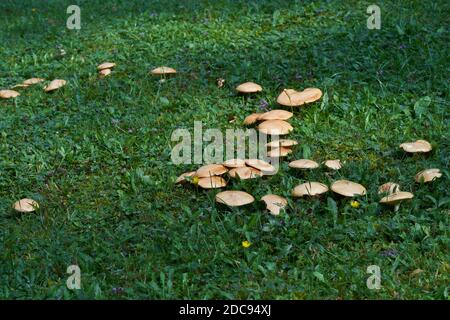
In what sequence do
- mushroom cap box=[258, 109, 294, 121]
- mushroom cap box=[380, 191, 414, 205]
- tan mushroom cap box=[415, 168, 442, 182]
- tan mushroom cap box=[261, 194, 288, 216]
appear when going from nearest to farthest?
mushroom cap box=[380, 191, 414, 205] < tan mushroom cap box=[261, 194, 288, 216] < tan mushroom cap box=[415, 168, 442, 182] < mushroom cap box=[258, 109, 294, 121]

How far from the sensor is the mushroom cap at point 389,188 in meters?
4.91

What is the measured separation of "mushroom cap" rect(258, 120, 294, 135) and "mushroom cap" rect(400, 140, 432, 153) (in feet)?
2.80

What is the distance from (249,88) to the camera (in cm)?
635

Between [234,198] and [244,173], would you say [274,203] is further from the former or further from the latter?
[244,173]

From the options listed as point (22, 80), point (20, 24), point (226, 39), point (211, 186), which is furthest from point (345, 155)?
point (20, 24)

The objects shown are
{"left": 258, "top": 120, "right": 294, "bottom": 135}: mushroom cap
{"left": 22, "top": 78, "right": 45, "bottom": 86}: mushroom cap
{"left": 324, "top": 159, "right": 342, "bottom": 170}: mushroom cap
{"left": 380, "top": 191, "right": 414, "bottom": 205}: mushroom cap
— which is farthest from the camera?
{"left": 22, "top": 78, "right": 45, "bottom": 86}: mushroom cap

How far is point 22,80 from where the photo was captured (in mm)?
7320

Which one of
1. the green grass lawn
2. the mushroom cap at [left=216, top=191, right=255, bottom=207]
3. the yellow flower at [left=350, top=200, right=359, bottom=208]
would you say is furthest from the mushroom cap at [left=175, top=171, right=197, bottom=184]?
the yellow flower at [left=350, top=200, right=359, bottom=208]

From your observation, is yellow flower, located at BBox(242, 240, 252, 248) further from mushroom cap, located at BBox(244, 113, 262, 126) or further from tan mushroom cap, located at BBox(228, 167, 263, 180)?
mushroom cap, located at BBox(244, 113, 262, 126)

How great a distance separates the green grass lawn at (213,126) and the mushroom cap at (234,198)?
2.9 inches

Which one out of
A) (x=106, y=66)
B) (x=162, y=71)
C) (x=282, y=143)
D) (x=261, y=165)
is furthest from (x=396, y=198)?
(x=106, y=66)

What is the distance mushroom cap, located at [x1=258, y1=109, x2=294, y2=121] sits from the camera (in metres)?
5.82

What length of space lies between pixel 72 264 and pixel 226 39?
11.9 ft
